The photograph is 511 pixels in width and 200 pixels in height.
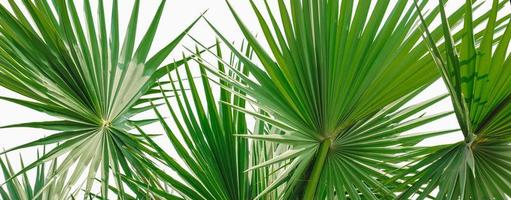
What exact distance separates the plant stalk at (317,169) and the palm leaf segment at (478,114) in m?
0.36

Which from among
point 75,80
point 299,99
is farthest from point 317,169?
point 75,80

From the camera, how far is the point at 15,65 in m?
2.49

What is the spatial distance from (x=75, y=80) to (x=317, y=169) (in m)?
0.97

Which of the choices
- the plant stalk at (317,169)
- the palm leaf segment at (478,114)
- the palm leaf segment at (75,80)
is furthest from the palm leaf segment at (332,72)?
the palm leaf segment at (75,80)

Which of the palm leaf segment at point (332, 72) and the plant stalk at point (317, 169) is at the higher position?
the palm leaf segment at point (332, 72)

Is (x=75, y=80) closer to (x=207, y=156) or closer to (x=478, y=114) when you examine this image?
(x=207, y=156)

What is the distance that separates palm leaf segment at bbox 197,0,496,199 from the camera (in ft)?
6.21

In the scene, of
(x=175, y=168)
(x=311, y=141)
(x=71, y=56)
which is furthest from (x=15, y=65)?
(x=311, y=141)

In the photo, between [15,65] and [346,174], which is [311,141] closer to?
[346,174]

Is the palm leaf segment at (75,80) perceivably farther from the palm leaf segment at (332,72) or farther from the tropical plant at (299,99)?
the palm leaf segment at (332,72)

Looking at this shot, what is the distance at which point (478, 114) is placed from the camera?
1.66 meters

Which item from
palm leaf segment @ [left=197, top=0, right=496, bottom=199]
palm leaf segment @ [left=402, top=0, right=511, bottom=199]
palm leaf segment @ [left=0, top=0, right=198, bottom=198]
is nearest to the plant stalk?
palm leaf segment @ [left=197, top=0, right=496, bottom=199]

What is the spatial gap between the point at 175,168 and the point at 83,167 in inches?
14.3

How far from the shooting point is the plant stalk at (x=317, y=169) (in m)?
2.01
